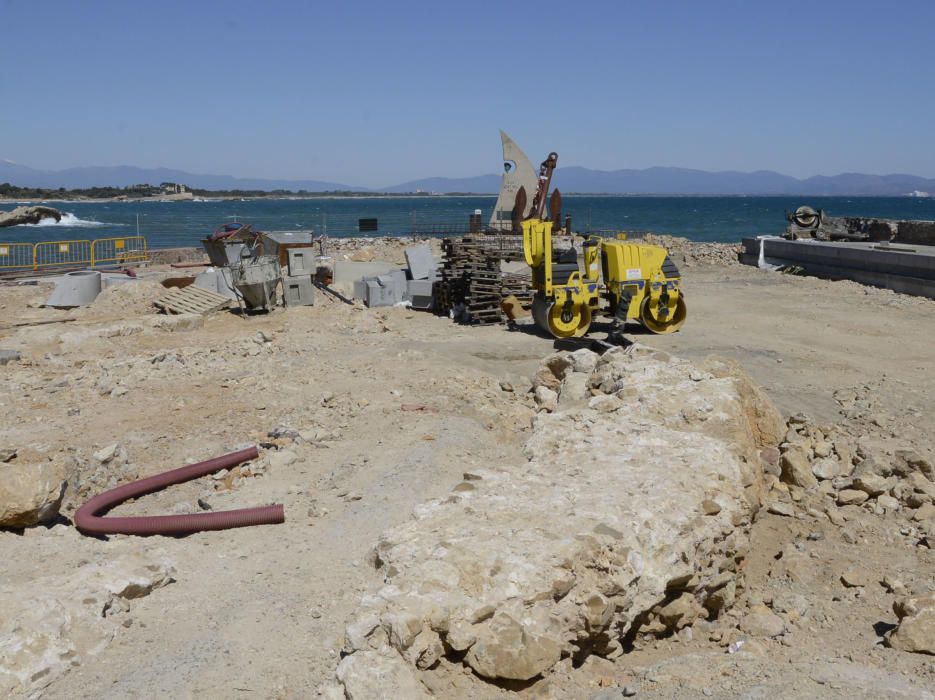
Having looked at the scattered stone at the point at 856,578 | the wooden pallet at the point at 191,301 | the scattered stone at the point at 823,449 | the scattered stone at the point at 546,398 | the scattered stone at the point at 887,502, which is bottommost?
the scattered stone at the point at 856,578

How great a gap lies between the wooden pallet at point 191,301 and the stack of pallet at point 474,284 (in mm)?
5104

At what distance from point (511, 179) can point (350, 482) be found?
30156 mm

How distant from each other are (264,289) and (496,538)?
46.3ft

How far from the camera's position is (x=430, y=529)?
18.2 ft

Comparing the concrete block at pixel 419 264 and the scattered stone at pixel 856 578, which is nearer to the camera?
the scattered stone at pixel 856 578

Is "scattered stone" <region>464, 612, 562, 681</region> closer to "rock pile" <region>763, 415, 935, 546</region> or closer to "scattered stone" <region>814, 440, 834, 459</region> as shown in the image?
"rock pile" <region>763, 415, 935, 546</region>

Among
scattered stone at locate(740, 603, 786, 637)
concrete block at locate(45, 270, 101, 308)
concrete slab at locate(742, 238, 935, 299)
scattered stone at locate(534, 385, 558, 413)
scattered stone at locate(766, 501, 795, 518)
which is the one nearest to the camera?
scattered stone at locate(740, 603, 786, 637)

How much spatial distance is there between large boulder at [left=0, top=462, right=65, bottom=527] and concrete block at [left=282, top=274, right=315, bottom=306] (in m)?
12.4

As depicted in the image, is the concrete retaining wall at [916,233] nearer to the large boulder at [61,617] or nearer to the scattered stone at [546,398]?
the scattered stone at [546,398]

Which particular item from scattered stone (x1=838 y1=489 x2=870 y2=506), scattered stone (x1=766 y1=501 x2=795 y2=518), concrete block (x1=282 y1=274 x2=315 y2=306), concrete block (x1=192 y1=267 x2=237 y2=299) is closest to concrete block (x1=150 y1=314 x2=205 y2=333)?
concrete block (x1=282 y1=274 x2=315 y2=306)

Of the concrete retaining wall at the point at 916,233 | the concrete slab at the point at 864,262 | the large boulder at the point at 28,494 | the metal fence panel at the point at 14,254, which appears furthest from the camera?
the concrete retaining wall at the point at 916,233

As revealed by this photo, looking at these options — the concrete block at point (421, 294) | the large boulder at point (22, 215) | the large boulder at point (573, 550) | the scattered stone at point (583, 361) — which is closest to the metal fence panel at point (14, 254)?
the large boulder at point (22, 215)

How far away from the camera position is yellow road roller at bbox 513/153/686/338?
613 inches

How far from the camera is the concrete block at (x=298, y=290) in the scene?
62.9ft
